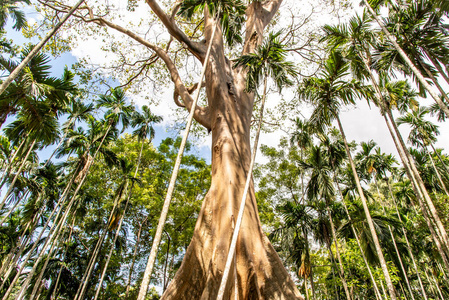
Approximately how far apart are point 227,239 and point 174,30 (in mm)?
4649

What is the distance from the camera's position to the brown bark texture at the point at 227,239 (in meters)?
3.18

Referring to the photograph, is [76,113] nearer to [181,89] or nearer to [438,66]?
[181,89]

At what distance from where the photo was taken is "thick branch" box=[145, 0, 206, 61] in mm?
4691

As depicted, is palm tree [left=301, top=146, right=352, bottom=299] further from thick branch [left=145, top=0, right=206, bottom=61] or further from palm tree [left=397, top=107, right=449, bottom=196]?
thick branch [left=145, top=0, right=206, bottom=61]

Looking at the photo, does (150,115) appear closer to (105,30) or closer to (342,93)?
(105,30)

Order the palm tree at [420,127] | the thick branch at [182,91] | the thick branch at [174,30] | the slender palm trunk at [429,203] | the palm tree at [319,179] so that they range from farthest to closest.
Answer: the palm tree at [420,127] → the palm tree at [319,179] → the thick branch at [182,91] → the slender palm trunk at [429,203] → the thick branch at [174,30]

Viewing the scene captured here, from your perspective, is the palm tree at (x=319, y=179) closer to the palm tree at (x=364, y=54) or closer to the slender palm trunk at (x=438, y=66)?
the palm tree at (x=364, y=54)

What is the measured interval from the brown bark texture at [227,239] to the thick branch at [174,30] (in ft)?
4.13

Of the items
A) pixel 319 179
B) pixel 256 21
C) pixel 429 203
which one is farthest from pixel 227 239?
pixel 319 179

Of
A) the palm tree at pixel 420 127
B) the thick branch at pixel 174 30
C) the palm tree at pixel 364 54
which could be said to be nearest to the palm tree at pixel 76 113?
the thick branch at pixel 174 30

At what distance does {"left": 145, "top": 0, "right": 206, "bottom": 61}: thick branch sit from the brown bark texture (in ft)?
4.13

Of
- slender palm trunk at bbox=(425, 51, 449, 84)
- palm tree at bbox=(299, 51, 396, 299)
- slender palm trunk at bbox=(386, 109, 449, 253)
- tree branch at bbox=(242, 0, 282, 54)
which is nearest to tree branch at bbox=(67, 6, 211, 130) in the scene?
tree branch at bbox=(242, 0, 282, 54)

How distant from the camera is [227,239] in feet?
10.9

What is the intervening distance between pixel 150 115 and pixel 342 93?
10336 mm
